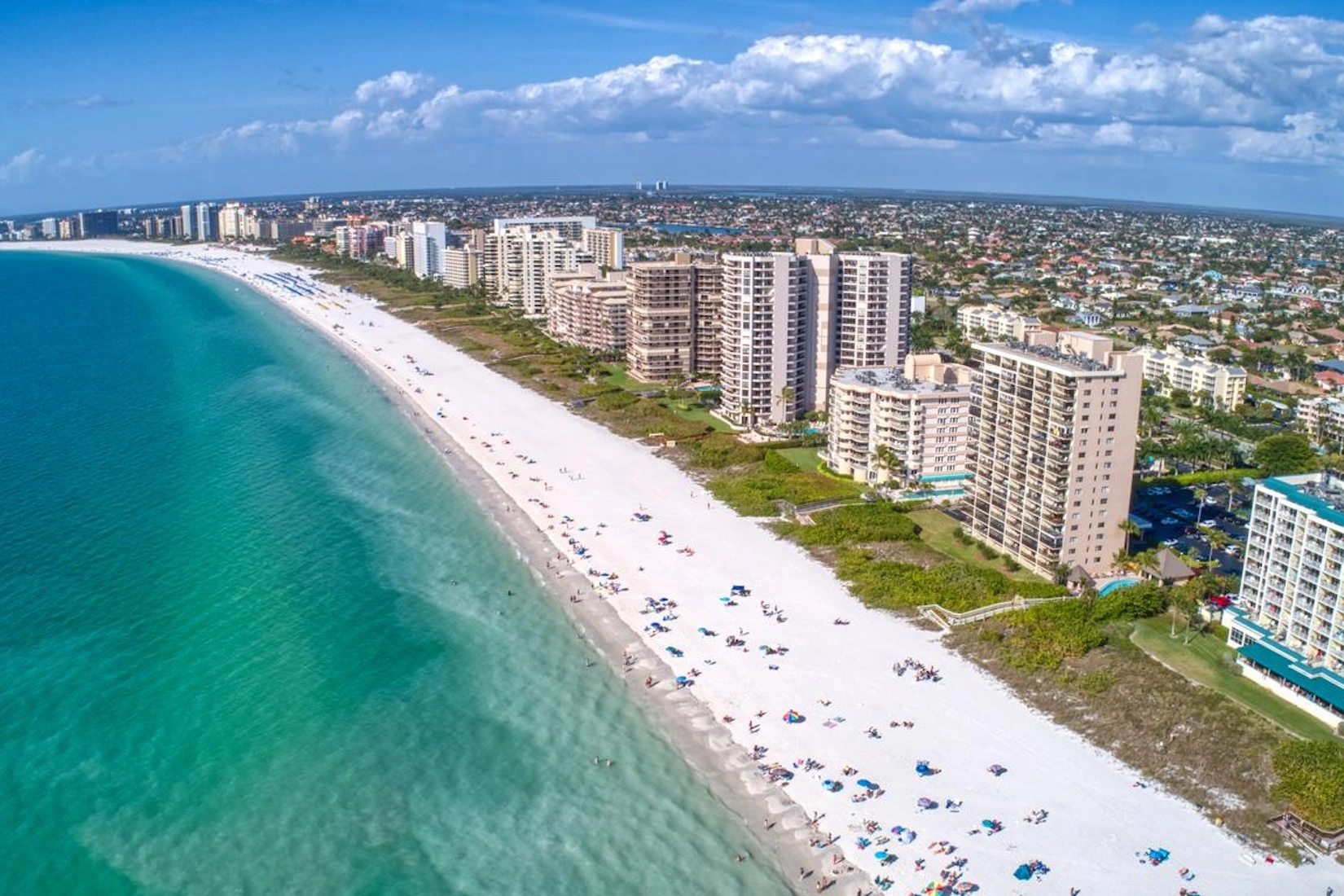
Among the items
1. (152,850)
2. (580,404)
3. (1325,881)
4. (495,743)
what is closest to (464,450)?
(580,404)

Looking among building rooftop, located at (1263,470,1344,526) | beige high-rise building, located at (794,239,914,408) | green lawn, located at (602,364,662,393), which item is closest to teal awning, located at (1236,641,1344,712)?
building rooftop, located at (1263,470,1344,526)

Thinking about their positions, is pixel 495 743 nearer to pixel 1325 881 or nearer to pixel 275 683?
pixel 275 683

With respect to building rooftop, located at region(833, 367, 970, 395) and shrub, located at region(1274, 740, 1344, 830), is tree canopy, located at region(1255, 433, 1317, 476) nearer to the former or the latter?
building rooftop, located at region(833, 367, 970, 395)

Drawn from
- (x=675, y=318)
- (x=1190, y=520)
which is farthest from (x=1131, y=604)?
(x=675, y=318)

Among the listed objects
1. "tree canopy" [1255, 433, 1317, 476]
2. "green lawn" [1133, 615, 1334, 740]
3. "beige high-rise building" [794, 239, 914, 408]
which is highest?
"beige high-rise building" [794, 239, 914, 408]

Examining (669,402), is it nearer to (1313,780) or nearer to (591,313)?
(591,313)

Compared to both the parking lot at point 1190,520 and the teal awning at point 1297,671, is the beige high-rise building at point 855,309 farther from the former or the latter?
the teal awning at point 1297,671

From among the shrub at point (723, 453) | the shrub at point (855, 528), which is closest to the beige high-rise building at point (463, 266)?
the shrub at point (723, 453)
